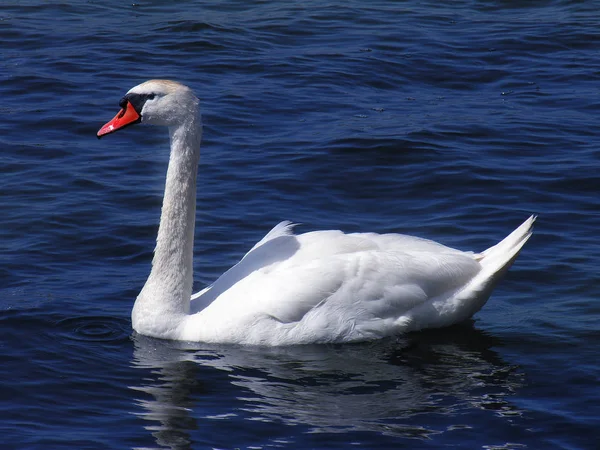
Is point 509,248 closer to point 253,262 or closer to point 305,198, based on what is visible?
point 253,262

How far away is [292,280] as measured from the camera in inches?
342

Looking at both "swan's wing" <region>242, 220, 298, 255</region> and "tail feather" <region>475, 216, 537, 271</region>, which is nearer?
"tail feather" <region>475, 216, 537, 271</region>

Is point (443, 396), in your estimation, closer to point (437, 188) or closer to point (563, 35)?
point (437, 188)

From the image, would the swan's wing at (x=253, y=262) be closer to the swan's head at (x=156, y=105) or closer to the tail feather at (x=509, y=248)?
the swan's head at (x=156, y=105)

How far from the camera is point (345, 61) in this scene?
16.7 metres

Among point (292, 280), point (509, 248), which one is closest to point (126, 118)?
point (292, 280)

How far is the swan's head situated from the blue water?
1.56m

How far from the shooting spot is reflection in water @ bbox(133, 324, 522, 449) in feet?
24.5

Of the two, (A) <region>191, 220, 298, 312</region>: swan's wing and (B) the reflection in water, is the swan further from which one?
(B) the reflection in water

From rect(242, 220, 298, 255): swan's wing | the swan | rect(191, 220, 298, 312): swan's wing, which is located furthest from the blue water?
rect(242, 220, 298, 255): swan's wing

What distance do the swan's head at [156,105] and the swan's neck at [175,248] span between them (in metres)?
0.09

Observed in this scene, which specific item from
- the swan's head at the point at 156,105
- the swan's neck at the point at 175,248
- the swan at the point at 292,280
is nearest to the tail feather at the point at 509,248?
the swan at the point at 292,280

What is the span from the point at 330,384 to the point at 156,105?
239cm

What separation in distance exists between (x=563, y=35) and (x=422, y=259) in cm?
1011
